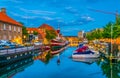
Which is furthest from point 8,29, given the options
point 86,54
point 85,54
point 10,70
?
point 10,70

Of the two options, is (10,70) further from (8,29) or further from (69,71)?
(8,29)

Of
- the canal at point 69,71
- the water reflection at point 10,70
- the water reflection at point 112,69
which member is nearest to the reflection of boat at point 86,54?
the canal at point 69,71

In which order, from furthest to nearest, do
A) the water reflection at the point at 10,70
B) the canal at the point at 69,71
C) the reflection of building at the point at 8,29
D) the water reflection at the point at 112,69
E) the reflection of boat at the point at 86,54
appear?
1. the reflection of building at the point at 8,29
2. the reflection of boat at the point at 86,54
3. the water reflection at the point at 112,69
4. the canal at the point at 69,71
5. the water reflection at the point at 10,70

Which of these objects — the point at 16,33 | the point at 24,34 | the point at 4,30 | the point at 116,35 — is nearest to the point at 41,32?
the point at 24,34

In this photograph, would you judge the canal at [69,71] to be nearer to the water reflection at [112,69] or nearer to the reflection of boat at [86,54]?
the water reflection at [112,69]

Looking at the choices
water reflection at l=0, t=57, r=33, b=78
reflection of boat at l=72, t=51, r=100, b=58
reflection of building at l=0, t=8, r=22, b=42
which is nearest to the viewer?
water reflection at l=0, t=57, r=33, b=78

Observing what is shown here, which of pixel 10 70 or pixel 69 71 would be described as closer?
pixel 10 70

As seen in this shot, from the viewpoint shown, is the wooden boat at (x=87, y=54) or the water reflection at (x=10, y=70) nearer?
the water reflection at (x=10, y=70)

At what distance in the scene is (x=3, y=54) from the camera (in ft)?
105

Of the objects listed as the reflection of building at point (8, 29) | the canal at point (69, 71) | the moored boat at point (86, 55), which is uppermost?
the reflection of building at point (8, 29)

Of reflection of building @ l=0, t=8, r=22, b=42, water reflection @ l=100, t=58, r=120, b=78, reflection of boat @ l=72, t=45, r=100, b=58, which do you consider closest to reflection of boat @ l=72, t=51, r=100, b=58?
reflection of boat @ l=72, t=45, r=100, b=58

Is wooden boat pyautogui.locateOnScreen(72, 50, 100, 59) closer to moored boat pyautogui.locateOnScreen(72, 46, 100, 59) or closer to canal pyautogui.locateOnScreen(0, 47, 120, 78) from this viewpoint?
moored boat pyautogui.locateOnScreen(72, 46, 100, 59)

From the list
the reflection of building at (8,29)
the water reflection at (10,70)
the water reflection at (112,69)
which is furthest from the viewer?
the reflection of building at (8,29)

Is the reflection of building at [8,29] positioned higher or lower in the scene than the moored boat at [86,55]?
higher
